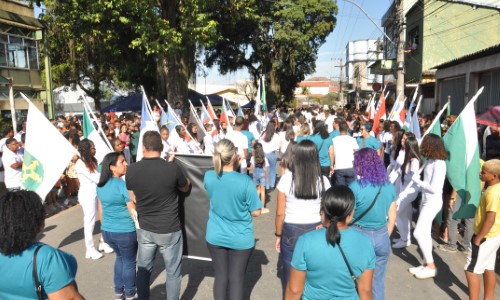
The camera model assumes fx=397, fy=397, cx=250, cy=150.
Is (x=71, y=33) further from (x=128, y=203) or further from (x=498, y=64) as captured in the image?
(x=498, y=64)

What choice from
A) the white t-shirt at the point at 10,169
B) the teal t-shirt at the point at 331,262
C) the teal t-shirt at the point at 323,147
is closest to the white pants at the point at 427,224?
the teal t-shirt at the point at 331,262

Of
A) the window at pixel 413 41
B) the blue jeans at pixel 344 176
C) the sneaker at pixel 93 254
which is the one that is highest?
the window at pixel 413 41

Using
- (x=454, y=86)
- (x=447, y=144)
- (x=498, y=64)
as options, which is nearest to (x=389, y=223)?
(x=447, y=144)

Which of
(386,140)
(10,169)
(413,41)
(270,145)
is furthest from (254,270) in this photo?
(413,41)

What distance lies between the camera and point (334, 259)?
7.70 ft

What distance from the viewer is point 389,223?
3639 mm

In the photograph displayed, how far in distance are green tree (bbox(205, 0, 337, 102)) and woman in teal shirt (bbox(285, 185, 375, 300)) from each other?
2290 cm

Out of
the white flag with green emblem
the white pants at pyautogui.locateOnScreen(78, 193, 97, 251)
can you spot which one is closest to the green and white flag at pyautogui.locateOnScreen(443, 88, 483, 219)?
the white flag with green emblem

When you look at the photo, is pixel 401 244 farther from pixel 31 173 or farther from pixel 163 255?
pixel 31 173

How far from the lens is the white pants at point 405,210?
5.21m

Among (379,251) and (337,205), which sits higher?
(337,205)

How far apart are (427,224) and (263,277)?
2079 millimetres

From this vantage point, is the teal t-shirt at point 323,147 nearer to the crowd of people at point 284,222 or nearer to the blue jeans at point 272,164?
the blue jeans at point 272,164

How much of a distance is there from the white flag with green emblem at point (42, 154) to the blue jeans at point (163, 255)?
1401 millimetres
